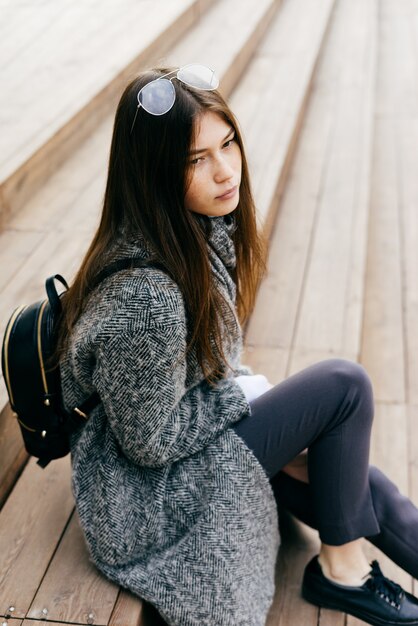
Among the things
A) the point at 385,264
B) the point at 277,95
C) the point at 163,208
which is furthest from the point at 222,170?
the point at 277,95

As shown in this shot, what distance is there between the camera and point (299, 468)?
1834 millimetres

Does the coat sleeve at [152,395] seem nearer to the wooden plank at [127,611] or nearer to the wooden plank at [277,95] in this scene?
the wooden plank at [127,611]

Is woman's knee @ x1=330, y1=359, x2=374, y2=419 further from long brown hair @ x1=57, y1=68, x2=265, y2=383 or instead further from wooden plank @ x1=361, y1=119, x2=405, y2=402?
wooden plank @ x1=361, y1=119, x2=405, y2=402

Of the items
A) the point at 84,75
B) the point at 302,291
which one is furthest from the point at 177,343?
the point at 84,75

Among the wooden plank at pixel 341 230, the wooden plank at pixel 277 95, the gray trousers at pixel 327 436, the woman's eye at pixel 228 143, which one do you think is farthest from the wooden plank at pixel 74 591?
the wooden plank at pixel 277 95

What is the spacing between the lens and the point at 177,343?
4.58 ft

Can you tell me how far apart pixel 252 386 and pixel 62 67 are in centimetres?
231

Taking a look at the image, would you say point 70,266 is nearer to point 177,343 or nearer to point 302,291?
point 302,291

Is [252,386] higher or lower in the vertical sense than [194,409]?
lower

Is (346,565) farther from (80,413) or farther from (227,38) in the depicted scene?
(227,38)

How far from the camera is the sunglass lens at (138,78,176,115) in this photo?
1349mm

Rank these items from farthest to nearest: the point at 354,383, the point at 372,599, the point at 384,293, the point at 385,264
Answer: the point at 385,264
the point at 384,293
the point at 372,599
the point at 354,383

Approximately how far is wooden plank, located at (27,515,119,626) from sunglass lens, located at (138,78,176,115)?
0.88 meters

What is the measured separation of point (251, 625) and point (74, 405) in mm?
572
